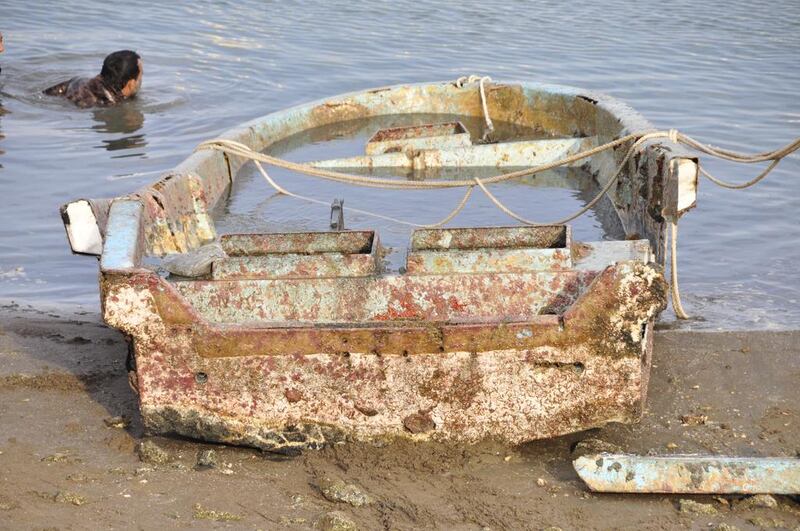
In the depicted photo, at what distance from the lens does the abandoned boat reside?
3656 millimetres

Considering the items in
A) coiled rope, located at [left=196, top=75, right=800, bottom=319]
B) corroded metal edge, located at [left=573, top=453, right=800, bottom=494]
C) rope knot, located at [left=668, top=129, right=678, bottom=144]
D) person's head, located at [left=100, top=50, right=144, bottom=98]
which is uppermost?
person's head, located at [left=100, top=50, right=144, bottom=98]

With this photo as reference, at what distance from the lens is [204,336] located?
368 cm

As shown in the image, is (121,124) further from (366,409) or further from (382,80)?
(366,409)

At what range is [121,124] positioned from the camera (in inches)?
437

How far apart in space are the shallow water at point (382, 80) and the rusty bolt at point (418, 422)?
2596 mm

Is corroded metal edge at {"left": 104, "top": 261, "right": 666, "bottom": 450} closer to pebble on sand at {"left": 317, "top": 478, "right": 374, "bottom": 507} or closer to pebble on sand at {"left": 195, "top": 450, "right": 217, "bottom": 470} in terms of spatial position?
pebble on sand at {"left": 195, "top": 450, "right": 217, "bottom": 470}

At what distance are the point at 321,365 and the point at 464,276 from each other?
789 millimetres

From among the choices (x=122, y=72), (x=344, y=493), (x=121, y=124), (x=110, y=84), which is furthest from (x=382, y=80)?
(x=344, y=493)

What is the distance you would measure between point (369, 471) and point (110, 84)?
932 centimetres

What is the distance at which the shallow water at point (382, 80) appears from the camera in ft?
23.2

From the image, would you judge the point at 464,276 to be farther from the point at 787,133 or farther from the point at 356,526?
the point at 787,133

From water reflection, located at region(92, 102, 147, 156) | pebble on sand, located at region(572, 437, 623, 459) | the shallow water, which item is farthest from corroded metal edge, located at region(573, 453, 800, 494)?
water reflection, located at region(92, 102, 147, 156)

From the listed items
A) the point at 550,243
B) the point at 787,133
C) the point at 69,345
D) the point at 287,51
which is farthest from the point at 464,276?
the point at 287,51

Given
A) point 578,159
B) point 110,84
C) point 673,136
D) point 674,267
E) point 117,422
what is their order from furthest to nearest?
point 110,84 < point 578,159 < point 673,136 < point 674,267 < point 117,422
